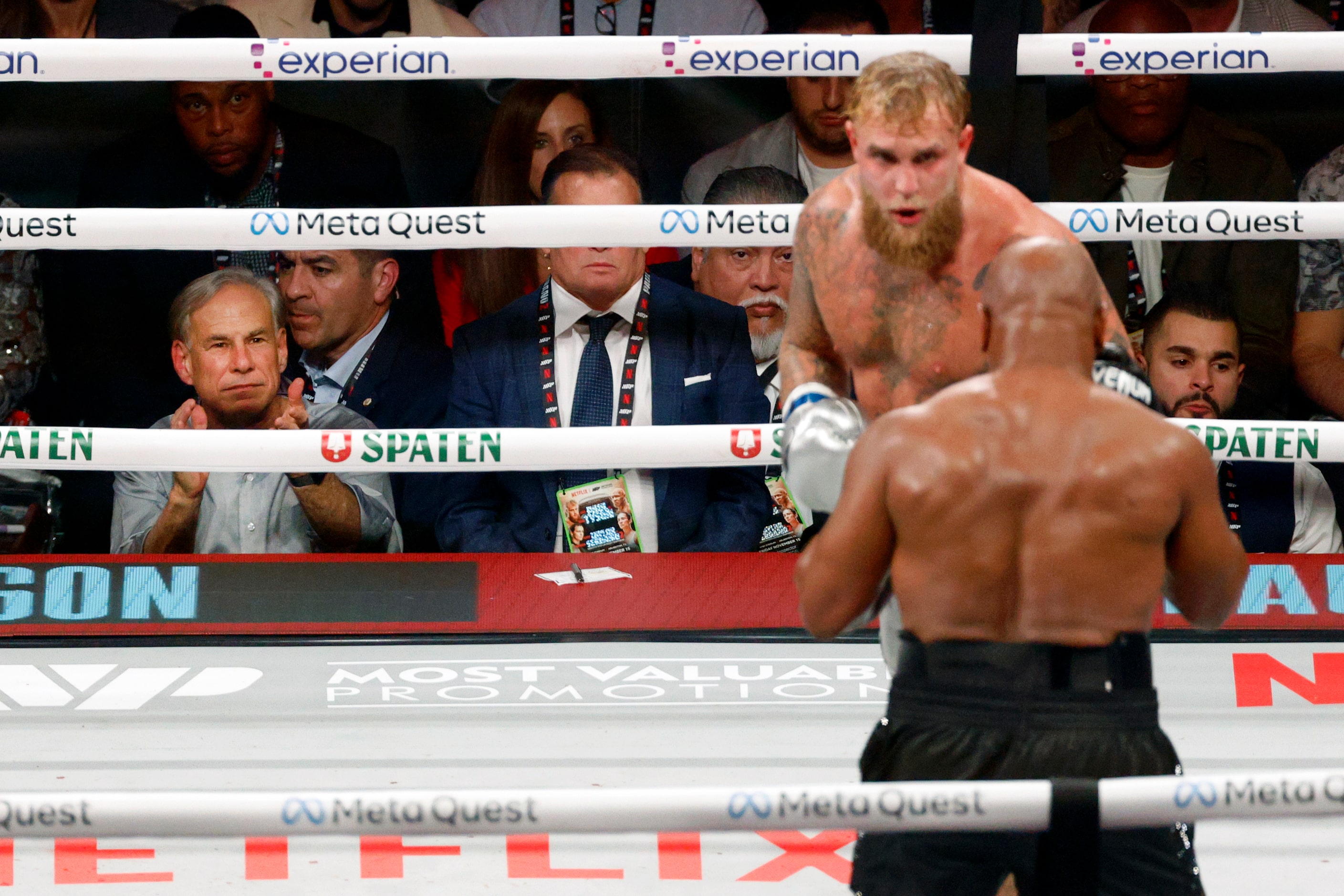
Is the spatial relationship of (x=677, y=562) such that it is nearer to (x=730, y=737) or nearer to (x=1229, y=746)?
(x=730, y=737)

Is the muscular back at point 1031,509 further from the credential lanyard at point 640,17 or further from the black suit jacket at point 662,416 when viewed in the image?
the credential lanyard at point 640,17

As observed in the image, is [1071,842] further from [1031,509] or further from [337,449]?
[337,449]

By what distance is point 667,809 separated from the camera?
1.68 metres

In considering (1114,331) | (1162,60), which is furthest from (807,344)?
(1162,60)

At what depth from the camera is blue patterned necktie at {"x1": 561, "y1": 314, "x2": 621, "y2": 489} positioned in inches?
133

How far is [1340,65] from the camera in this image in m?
2.82

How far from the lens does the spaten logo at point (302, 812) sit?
66.2 inches

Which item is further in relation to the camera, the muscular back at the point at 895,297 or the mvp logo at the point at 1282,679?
the mvp logo at the point at 1282,679

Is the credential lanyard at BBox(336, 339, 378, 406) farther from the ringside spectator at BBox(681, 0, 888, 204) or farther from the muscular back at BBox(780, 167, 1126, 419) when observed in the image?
the muscular back at BBox(780, 167, 1126, 419)

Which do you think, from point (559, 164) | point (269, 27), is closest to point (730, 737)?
point (559, 164)

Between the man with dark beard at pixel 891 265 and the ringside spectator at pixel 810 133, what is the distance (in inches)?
54.0

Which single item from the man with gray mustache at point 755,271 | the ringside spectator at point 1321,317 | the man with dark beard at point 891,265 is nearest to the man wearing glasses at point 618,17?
the man with gray mustache at point 755,271

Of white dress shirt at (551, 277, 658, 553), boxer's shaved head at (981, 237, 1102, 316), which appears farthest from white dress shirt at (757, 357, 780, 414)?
boxer's shaved head at (981, 237, 1102, 316)

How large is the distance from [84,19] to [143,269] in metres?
0.67
